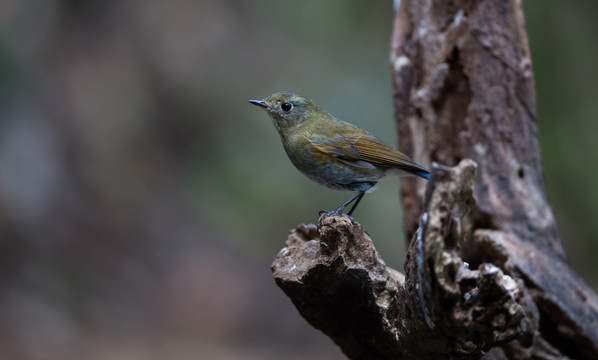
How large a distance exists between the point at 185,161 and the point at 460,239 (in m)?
7.79

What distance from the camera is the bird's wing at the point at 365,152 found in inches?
164

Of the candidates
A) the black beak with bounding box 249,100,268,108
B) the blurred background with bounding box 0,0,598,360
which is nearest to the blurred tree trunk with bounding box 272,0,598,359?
the black beak with bounding box 249,100,268,108

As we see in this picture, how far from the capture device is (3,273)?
28.2 ft

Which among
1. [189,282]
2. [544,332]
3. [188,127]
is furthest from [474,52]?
[189,282]

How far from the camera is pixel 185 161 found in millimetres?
9930

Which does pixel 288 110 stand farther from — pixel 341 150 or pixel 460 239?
pixel 460 239

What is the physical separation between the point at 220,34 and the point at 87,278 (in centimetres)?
395

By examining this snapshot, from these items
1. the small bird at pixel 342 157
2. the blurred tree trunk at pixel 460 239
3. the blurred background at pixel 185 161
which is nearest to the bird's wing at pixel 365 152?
the small bird at pixel 342 157

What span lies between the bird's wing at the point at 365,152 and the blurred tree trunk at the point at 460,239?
0.45 m

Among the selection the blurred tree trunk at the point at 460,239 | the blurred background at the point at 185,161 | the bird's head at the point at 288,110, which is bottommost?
the blurred tree trunk at the point at 460,239

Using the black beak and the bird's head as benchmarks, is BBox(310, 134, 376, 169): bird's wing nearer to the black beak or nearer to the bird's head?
the bird's head

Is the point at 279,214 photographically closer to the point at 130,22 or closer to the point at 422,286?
the point at 130,22

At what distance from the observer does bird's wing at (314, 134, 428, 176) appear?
4.16 metres

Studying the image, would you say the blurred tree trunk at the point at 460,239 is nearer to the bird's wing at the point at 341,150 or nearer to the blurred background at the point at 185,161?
the bird's wing at the point at 341,150
